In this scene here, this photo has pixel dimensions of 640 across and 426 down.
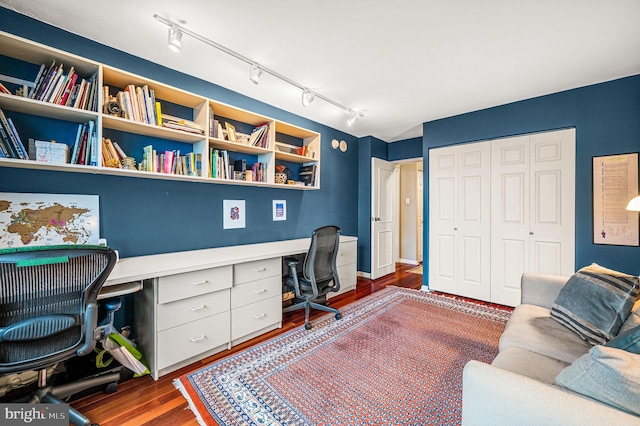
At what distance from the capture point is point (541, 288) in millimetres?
2062

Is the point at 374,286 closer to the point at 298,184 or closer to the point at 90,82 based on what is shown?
the point at 298,184

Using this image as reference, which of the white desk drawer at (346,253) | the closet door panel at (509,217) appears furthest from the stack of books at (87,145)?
the closet door panel at (509,217)

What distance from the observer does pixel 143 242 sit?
7.55 ft

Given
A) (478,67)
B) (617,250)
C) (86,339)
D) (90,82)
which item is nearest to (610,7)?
(478,67)

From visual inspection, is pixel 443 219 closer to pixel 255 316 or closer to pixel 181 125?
pixel 255 316

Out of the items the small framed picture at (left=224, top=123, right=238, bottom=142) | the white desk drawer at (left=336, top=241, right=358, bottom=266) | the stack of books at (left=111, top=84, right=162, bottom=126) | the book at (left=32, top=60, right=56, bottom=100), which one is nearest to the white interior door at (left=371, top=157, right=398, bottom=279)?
the white desk drawer at (left=336, top=241, right=358, bottom=266)

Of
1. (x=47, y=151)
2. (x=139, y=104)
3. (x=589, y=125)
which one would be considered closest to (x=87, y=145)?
(x=47, y=151)

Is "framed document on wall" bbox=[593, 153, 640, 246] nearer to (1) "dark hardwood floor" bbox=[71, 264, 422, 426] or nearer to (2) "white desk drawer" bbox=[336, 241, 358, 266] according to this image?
(2) "white desk drawer" bbox=[336, 241, 358, 266]

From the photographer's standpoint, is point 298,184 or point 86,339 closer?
point 86,339

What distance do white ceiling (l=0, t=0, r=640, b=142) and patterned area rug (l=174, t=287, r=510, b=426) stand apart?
247cm

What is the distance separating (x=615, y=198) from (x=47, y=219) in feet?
16.2

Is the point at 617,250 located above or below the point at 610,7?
below

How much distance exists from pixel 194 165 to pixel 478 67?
2735 millimetres

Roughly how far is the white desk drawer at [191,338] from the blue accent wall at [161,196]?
2.65 feet
